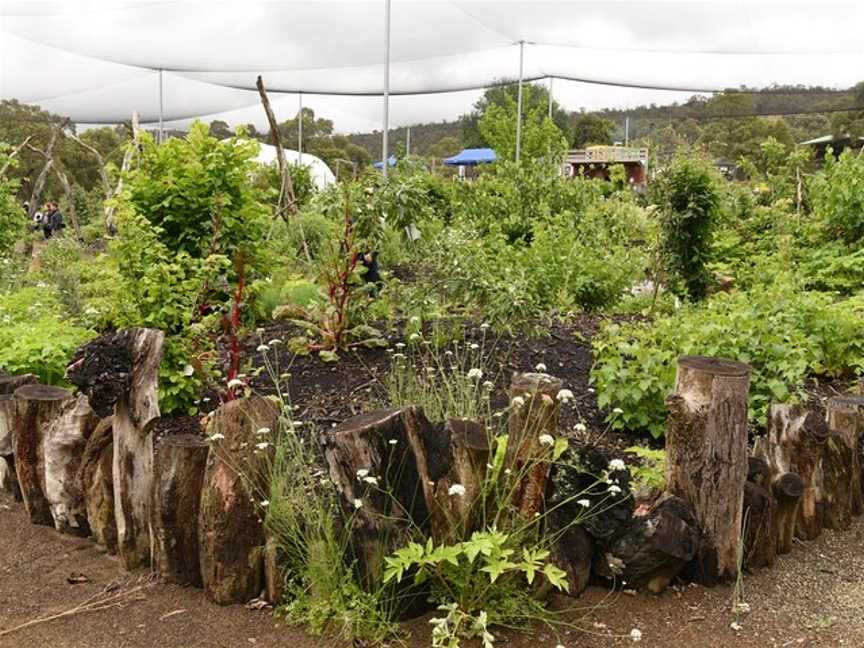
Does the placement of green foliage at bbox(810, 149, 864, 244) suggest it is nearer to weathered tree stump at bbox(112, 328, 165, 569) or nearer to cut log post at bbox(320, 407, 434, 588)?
cut log post at bbox(320, 407, 434, 588)

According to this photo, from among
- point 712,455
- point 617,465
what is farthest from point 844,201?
point 617,465

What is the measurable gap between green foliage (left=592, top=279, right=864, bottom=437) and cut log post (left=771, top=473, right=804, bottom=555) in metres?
0.98

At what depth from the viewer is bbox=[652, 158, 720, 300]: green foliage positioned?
772 cm

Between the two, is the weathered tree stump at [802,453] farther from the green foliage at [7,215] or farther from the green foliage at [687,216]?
the green foliage at [7,215]

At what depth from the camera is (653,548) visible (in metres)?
2.62

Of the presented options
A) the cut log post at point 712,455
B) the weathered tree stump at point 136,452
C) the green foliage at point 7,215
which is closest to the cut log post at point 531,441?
the cut log post at point 712,455

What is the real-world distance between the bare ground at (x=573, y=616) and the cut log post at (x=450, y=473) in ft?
1.01

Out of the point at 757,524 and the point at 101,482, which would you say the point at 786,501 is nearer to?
the point at 757,524

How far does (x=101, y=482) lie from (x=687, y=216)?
6.07m

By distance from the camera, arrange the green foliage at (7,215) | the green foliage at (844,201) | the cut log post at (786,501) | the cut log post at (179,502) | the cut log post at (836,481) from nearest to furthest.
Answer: the cut log post at (179,502) → the cut log post at (786,501) → the cut log post at (836,481) → the green foliage at (844,201) → the green foliage at (7,215)

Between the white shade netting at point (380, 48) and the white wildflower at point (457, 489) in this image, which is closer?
the white wildflower at point (457, 489)

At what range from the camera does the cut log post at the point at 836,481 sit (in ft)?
10.5

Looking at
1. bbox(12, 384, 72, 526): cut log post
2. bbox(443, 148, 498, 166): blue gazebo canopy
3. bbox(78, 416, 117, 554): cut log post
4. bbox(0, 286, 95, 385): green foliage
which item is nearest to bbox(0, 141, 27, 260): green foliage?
bbox(0, 286, 95, 385): green foliage

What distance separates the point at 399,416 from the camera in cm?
245
